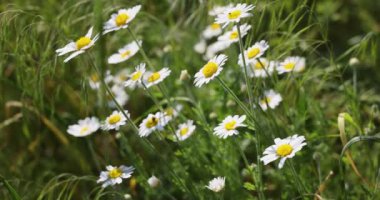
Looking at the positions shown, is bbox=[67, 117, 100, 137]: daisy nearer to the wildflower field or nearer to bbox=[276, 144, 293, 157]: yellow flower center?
the wildflower field

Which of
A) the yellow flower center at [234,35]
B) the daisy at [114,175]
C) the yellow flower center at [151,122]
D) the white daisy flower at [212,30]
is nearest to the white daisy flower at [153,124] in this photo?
the yellow flower center at [151,122]

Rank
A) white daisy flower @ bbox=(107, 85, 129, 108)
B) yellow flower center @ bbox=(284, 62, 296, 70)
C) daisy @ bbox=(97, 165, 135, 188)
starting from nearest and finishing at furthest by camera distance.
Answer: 1. daisy @ bbox=(97, 165, 135, 188)
2. yellow flower center @ bbox=(284, 62, 296, 70)
3. white daisy flower @ bbox=(107, 85, 129, 108)

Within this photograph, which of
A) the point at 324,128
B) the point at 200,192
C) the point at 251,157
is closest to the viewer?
the point at 200,192

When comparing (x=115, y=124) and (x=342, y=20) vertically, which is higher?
(x=115, y=124)

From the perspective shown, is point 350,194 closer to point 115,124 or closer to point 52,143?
point 115,124

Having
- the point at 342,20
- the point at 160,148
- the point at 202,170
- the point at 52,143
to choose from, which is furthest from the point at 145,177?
the point at 342,20

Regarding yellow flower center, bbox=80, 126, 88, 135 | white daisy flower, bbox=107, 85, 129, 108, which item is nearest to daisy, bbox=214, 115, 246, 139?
yellow flower center, bbox=80, 126, 88, 135

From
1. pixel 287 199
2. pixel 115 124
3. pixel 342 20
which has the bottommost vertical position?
pixel 342 20
